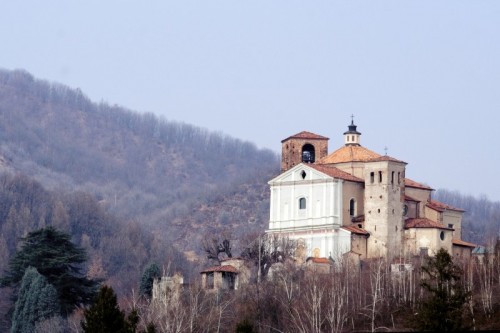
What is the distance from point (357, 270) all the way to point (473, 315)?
13325mm

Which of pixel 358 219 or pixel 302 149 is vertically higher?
pixel 302 149

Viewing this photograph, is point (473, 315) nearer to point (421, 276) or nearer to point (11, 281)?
point (421, 276)

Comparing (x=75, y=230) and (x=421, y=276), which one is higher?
(x=75, y=230)

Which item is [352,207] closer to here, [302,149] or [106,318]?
[302,149]

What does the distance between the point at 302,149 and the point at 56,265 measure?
17.5 m

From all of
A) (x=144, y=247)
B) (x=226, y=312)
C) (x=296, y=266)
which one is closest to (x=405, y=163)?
(x=296, y=266)

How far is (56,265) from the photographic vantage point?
80.8 metres

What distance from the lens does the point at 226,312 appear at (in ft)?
245

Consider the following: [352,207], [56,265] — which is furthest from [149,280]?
[352,207]

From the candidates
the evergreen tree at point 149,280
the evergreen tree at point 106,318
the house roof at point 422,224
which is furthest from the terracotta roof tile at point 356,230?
the evergreen tree at point 106,318

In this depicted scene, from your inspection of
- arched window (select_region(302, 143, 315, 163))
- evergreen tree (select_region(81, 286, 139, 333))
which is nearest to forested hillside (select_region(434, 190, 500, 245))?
arched window (select_region(302, 143, 315, 163))

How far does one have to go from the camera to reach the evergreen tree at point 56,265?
7988 centimetres

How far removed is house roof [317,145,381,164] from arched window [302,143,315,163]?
302 cm

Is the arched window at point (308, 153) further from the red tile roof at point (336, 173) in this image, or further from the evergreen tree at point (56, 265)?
the evergreen tree at point (56, 265)
